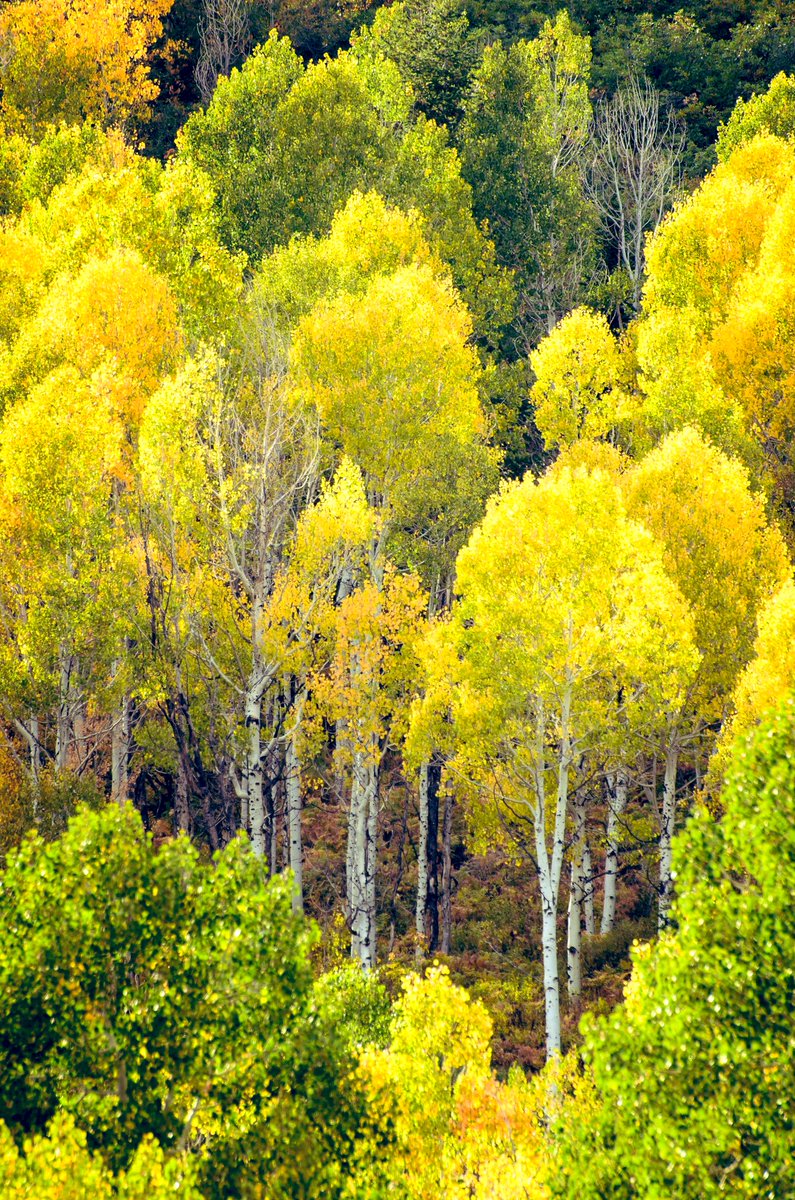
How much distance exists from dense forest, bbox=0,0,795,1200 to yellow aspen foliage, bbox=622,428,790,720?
0.47 ft

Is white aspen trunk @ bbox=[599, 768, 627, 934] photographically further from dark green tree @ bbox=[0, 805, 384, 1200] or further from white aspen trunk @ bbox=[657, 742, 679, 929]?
dark green tree @ bbox=[0, 805, 384, 1200]

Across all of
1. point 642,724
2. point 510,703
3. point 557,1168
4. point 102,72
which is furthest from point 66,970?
point 102,72

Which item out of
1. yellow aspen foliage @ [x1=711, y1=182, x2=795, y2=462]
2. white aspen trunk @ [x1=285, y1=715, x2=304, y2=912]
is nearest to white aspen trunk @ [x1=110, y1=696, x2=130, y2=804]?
white aspen trunk @ [x1=285, y1=715, x2=304, y2=912]

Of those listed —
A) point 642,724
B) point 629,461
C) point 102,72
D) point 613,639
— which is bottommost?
point 642,724

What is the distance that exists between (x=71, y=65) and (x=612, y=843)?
A: 56037 mm

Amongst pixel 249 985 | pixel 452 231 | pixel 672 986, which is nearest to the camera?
pixel 672 986

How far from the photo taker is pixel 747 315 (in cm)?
4191

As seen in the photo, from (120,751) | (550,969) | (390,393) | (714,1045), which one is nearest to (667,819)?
(550,969)

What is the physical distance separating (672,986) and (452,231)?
1914 inches

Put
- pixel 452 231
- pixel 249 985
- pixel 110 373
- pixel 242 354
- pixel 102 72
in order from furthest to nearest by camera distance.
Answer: pixel 102 72
pixel 452 231
pixel 242 354
pixel 110 373
pixel 249 985

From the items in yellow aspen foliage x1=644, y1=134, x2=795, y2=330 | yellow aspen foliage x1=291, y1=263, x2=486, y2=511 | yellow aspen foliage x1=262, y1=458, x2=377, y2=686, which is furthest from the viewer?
yellow aspen foliage x1=644, y1=134, x2=795, y2=330

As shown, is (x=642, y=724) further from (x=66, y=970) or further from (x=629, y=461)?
(x=66, y=970)

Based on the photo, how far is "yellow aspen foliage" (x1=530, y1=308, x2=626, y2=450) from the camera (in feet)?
153

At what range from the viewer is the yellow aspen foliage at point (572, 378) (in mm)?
46562
